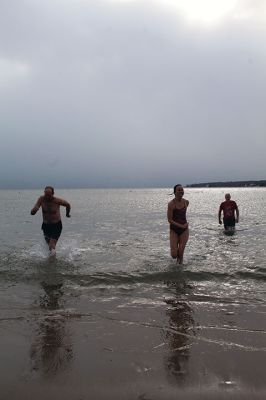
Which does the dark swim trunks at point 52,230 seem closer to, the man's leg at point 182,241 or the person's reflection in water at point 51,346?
the man's leg at point 182,241

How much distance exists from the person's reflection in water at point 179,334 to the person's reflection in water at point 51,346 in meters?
1.10

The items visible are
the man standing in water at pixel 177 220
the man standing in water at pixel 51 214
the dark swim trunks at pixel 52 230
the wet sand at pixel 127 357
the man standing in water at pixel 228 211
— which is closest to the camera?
the wet sand at pixel 127 357

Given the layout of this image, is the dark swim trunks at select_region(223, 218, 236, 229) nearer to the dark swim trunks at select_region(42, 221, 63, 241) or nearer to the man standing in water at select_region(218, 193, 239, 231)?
the man standing in water at select_region(218, 193, 239, 231)

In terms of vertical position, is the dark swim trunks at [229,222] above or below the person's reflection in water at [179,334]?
above

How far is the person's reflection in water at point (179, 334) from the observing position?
394cm

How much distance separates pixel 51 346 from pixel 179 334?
1577 millimetres

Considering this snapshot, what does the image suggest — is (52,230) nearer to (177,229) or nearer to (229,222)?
(177,229)

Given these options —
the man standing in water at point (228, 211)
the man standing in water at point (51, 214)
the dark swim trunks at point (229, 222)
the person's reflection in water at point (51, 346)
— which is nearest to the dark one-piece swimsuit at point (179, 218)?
the man standing in water at point (51, 214)

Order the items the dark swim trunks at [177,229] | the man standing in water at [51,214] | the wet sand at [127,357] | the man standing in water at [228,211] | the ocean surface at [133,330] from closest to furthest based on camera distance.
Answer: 1. the wet sand at [127,357]
2. the ocean surface at [133,330]
3. the dark swim trunks at [177,229]
4. the man standing in water at [51,214]
5. the man standing in water at [228,211]

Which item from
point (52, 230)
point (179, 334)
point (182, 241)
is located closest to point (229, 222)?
point (182, 241)

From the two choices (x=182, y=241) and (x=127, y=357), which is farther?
(x=182, y=241)

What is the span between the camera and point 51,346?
4555 mm

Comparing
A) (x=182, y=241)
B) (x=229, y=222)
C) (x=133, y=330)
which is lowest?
(x=133, y=330)

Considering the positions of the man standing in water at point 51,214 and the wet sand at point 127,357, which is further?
the man standing in water at point 51,214
